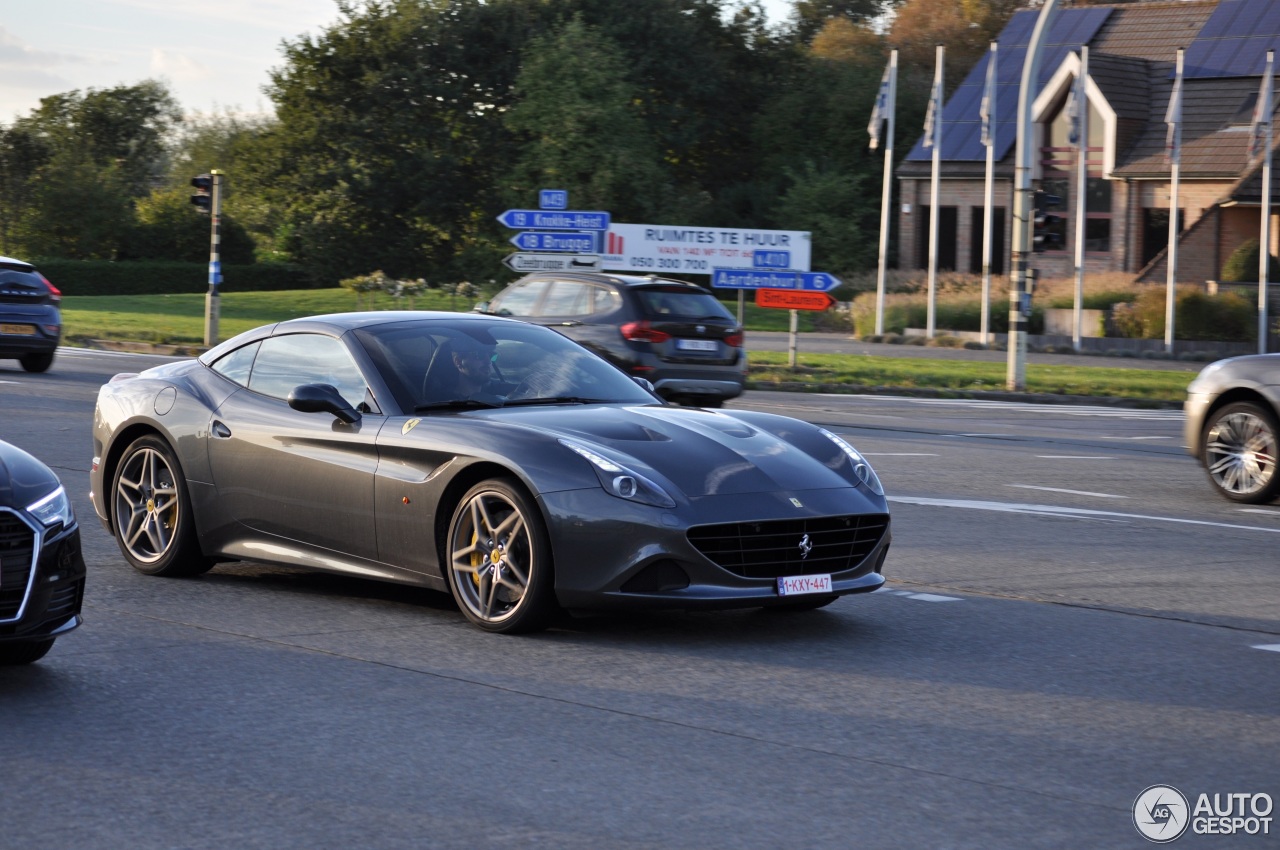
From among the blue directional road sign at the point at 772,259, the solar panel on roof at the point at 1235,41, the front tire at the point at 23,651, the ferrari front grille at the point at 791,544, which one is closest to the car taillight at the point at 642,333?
the blue directional road sign at the point at 772,259

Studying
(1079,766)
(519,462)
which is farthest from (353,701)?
(1079,766)

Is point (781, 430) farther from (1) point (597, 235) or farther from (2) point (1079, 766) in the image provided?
(1) point (597, 235)

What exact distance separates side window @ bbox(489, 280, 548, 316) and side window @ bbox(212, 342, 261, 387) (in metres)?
12.7

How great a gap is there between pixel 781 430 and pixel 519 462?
4.80 ft

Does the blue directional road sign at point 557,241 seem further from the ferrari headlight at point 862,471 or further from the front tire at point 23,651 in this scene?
the front tire at point 23,651

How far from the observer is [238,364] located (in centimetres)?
882

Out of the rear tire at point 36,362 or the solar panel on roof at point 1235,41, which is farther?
the solar panel on roof at point 1235,41

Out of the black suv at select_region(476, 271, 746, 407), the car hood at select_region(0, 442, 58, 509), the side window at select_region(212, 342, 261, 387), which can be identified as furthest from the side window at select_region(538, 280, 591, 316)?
the car hood at select_region(0, 442, 58, 509)

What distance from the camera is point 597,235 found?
1185 inches

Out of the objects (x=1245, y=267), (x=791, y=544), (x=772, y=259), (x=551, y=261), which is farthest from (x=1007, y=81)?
(x=791, y=544)

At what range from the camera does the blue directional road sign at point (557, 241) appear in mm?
29844

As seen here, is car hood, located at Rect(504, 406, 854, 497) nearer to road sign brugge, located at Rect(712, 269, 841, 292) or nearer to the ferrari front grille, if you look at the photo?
the ferrari front grille

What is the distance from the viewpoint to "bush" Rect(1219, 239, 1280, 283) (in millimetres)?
40625

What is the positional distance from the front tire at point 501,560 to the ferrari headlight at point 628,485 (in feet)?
1.05
